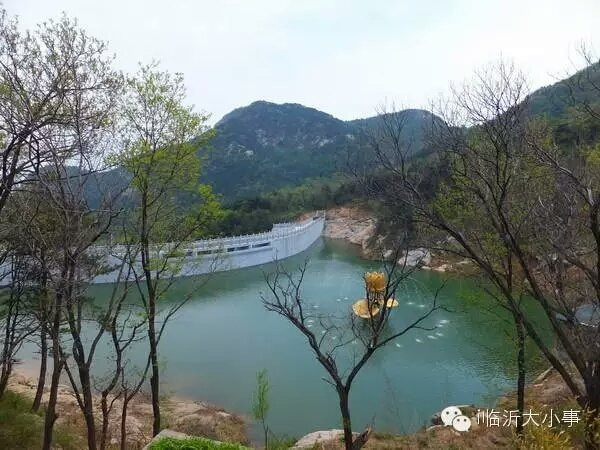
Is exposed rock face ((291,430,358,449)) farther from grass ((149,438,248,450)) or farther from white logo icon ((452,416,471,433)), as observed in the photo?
grass ((149,438,248,450))

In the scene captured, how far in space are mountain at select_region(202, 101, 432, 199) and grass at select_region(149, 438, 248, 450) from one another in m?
49.9

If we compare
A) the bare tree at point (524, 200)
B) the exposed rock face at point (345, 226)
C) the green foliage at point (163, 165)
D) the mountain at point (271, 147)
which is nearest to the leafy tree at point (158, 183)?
the green foliage at point (163, 165)

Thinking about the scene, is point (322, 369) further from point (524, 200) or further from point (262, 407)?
point (524, 200)

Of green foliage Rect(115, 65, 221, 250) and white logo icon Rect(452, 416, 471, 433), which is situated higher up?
green foliage Rect(115, 65, 221, 250)

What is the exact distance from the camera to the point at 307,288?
20.9 m

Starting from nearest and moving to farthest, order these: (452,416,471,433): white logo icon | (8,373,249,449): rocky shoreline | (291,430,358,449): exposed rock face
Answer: (291,430,358,449): exposed rock face, (452,416,471,433): white logo icon, (8,373,249,449): rocky shoreline

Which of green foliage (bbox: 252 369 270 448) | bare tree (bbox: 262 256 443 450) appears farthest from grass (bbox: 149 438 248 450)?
green foliage (bbox: 252 369 270 448)

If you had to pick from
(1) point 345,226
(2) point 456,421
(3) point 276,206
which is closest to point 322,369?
(2) point 456,421

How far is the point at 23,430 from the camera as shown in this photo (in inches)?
240

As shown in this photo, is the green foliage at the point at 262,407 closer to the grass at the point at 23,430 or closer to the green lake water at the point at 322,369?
the green lake water at the point at 322,369

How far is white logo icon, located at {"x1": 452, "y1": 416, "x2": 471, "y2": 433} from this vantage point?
22.2ft

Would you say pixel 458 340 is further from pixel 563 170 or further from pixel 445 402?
pixel 563 170

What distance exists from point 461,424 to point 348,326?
3.29m

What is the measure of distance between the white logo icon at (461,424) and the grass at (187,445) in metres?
4.48
